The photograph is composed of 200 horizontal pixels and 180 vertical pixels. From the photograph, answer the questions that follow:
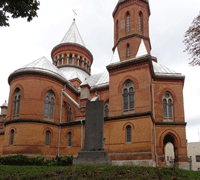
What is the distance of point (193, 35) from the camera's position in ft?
40.2

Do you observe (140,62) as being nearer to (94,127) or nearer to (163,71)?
(163,71)

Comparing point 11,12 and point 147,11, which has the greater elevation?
point 147,11

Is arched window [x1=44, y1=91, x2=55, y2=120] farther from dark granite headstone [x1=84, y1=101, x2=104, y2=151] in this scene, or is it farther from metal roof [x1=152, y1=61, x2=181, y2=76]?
dark granite headstone [x1=84, y1=101, x2=104, y2=151]

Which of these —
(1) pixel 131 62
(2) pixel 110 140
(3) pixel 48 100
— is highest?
(1) pixel 131 62

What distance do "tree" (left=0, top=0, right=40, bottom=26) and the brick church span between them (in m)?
13.5

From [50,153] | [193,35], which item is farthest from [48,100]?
[193,35]

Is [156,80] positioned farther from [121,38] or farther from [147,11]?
[147,11]

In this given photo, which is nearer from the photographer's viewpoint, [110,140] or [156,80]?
[110,140]

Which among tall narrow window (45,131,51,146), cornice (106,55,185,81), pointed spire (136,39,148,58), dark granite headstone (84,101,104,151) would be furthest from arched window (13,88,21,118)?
pointed spire (136,39,148,58)

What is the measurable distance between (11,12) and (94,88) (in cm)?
1892

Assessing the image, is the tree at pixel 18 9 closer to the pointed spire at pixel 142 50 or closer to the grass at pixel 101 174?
the grass at pixel 101 174

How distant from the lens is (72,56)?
35344mm

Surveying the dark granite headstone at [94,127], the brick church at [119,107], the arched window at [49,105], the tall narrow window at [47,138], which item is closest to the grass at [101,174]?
the dark granite headstone at [94,127]

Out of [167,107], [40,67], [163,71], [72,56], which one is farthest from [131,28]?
[72,56]
